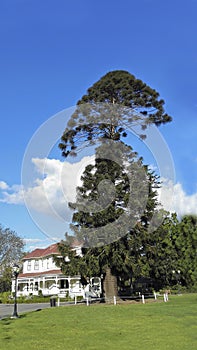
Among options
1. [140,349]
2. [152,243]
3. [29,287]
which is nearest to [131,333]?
[140,349]

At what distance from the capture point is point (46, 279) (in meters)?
39.5

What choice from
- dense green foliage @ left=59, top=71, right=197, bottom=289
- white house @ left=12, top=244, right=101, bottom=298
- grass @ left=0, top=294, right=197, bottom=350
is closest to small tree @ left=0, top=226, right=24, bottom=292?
white house @ left=12, top=244, right=101, bottom=298

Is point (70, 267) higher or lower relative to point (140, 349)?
higher

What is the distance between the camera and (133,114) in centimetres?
2269

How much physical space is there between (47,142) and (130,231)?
10127 millimetres

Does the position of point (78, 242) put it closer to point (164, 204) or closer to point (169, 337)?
point (164, 204)

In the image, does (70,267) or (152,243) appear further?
(152,243)

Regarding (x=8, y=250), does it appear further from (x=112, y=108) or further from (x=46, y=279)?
(x=112, y=108)

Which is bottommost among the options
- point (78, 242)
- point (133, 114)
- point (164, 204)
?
point (78, 242)

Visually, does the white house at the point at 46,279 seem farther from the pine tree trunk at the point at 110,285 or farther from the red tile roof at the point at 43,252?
the pine tree trunk at the point at 110,285

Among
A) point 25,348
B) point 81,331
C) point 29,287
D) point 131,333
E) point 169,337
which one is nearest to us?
point 25,348

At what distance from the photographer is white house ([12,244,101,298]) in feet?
122

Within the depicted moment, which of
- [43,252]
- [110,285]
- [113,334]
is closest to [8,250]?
[43,252]

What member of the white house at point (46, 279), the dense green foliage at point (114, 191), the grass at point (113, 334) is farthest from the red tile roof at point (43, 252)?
the grass at point (113, 334)
